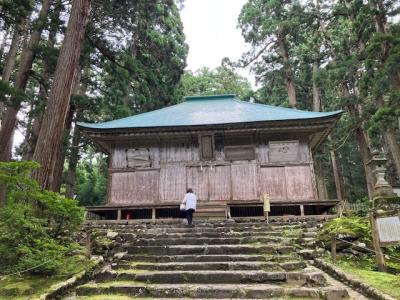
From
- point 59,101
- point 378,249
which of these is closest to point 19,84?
point 59,101

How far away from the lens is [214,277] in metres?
6.12

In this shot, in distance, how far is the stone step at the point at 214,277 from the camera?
19.6ft

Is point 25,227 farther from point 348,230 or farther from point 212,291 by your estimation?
point 348,230

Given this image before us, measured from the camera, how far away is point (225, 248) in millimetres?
7539

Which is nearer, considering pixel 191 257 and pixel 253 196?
pixel 191 257

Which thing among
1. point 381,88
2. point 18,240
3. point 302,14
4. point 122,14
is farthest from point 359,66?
point 18,240

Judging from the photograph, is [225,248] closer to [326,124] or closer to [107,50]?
[326,124]

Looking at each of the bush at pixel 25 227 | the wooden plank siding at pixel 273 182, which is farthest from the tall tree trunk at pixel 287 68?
the bush at pixel 25 227

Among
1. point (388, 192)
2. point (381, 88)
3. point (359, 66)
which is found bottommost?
point (388, 192)

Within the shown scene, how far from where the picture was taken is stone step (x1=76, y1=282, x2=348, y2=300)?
5.26 metres

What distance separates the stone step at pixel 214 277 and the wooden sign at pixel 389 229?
147cm

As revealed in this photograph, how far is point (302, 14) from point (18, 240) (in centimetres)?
2121

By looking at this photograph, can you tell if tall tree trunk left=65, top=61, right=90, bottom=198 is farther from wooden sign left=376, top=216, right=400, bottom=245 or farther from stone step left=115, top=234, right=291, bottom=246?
wooden sign left=376, top=216, right=400, bottom=245

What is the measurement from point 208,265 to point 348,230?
3620 mm
